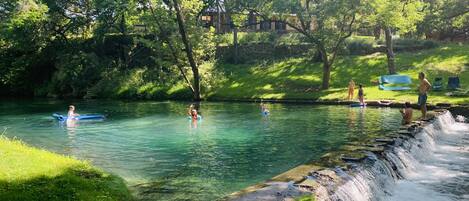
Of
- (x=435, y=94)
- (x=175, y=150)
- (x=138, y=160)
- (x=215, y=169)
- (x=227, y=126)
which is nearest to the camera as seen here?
(x=215, y=169)

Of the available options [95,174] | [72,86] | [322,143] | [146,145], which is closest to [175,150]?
[146,145]

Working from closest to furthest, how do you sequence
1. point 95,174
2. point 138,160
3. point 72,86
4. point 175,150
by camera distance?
1. point 95,174
2. point 138,160
3. point 175,150
4. point 72,86

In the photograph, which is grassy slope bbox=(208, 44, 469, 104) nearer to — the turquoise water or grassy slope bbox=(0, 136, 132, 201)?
the turquoise water

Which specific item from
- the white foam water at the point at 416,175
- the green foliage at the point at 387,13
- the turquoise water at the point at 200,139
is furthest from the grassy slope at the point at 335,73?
the white foam water at the point at 416,175

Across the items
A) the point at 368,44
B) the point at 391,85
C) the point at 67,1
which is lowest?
the point at 391,85

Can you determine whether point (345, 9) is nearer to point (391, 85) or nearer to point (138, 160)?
point (391, 85)

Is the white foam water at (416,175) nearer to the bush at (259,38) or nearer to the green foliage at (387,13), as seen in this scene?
the green foliage at (387,13)

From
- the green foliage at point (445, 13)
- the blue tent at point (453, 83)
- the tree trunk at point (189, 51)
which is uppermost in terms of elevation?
the green foliage at point (445, 13)

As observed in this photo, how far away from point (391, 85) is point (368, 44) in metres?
16.7

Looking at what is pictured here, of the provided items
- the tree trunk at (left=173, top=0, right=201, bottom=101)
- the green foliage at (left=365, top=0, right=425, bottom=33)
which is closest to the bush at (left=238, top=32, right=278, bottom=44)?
the tree trunk at (left=173, top=0, right=201, bottom=101)

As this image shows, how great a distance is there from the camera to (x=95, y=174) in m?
15.2

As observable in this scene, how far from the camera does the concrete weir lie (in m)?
12.4

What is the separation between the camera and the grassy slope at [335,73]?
47.5 meters

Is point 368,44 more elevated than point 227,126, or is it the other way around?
point 368,44
